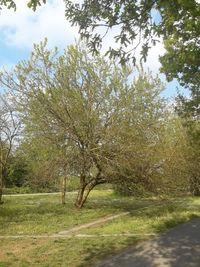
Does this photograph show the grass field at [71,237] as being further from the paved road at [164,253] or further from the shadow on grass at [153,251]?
the paved road at [164,253]

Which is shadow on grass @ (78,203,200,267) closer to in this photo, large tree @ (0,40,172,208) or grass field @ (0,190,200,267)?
grass field @ (0,190,200,267)

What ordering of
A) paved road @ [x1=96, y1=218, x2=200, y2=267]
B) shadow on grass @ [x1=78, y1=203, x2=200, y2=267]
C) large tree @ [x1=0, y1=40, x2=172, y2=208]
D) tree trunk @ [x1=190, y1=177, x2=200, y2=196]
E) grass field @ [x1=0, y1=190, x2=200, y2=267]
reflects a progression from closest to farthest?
paved road @ [x1=96, y1=218, x2=200, y2=267]
shadow on grass @ [x1=78, y1=203, x2=200, y2=267]
grass field @ [x1=0, y1=190, x2=200, y2=267]
large tree @ [x1=0, y1=40, x2=172, y2=208]
tree trunk @ [x1=190, y1=177, x2=200, y2=196]

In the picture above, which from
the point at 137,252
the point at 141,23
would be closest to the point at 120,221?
the point at 137,252

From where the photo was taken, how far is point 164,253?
475 inches

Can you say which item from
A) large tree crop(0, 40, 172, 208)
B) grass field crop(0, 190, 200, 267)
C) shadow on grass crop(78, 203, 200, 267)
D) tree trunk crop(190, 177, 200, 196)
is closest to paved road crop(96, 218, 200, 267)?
shadow on grass crop(78, 203, 200, 267)

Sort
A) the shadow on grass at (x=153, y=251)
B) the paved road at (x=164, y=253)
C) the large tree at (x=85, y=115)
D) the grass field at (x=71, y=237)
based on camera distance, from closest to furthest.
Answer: the paved road at (x=164, y=253), the shadow on grass at (x=153, y=251), the grass field at (x=71, y=237), the large tree at (x=85, y=115)

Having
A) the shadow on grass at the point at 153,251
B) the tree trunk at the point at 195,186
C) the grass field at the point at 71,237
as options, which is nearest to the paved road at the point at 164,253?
the shadow on grass at the point at 153,251

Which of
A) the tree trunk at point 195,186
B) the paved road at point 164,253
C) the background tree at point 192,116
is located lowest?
the paved road at point 164,253

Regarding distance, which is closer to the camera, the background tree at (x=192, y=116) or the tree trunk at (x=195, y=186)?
the background tree at (x=192, y=116)

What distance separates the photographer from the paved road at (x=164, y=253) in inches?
426

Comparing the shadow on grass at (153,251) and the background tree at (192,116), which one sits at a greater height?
the background tree at (192,116)

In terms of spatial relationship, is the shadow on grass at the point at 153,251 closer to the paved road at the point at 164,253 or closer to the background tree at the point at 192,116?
the paved road at the point at 164,253

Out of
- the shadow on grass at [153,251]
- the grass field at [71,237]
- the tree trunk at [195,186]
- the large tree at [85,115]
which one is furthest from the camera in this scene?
the tree trunk at [195,186]

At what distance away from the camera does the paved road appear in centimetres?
1083
